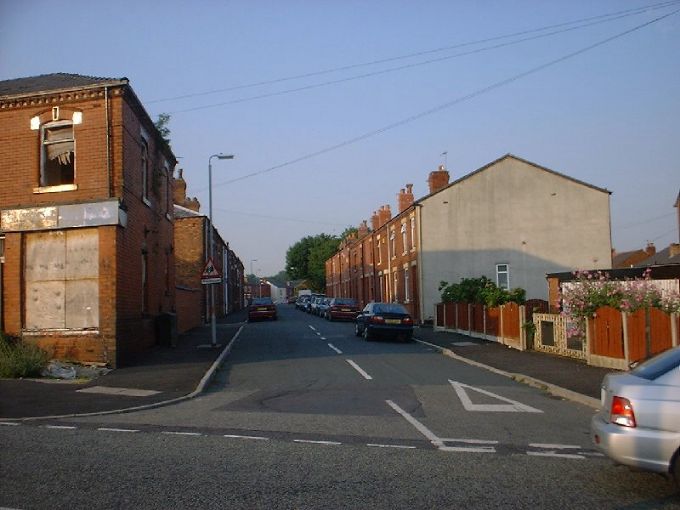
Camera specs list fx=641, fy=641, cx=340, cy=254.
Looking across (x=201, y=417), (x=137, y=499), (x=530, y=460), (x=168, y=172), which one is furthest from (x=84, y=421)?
(x=168, y=172)

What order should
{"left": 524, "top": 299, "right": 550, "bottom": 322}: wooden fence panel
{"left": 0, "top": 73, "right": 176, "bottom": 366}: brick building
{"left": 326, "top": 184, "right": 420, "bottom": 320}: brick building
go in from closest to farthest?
{"left": 0, "top": 73, "right": 176, "bottom": 366}: brick building → {"left": 524, "top": 299, "right": 550, "bottom": 322}: wooden fence panel → {"left": 326, "top": 184, "right": 420, "bottom": 320}: brick building

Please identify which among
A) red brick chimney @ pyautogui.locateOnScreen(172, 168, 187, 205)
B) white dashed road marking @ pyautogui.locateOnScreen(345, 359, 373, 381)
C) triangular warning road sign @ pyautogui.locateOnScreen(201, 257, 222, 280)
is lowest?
white dashed road marking @ pyautogui.locateOnScreen(345, 359, 373, 381)

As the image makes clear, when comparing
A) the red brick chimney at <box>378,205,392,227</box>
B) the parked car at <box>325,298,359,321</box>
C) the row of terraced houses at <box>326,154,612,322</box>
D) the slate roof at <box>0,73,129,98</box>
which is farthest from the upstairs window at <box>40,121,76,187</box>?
the red brick chimney at <box>378,205,392,227</box>

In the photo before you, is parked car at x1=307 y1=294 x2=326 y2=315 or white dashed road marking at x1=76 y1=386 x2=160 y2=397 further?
parked car at x1=307 y1=294 x2=326 y2=315

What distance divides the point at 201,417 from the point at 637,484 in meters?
6.40

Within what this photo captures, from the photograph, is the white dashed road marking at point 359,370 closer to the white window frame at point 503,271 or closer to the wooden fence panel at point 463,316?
the wooden fence panel at point 463,316

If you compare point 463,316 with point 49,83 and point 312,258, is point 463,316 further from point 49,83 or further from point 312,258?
point 312,258

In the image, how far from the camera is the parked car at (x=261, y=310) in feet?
141

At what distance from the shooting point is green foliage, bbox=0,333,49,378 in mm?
14703

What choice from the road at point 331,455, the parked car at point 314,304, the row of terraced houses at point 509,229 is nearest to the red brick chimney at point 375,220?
the parked car at point 314,304

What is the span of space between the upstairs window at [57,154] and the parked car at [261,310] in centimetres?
2539

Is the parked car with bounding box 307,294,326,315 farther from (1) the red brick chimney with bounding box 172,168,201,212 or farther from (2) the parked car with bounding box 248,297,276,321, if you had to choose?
(1) the red brick chimney with bounding box 172,168,201,212

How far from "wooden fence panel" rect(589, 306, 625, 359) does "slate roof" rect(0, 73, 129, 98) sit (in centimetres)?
1387

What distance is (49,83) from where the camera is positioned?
64.7ft
